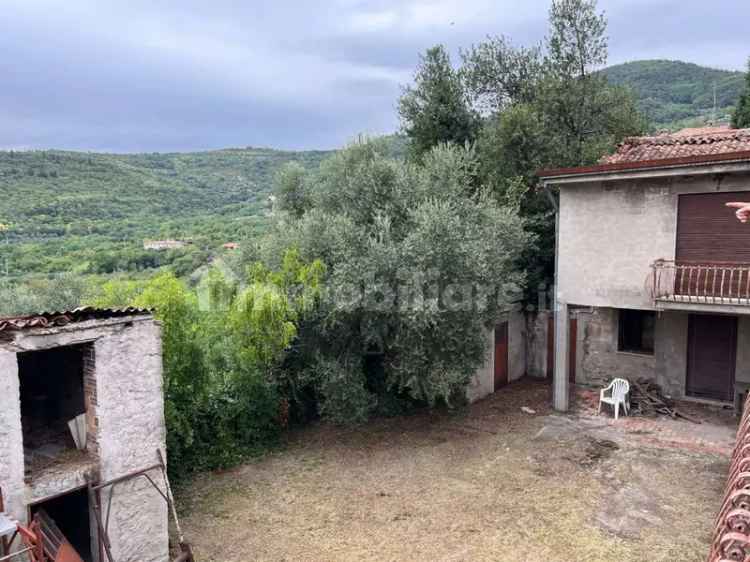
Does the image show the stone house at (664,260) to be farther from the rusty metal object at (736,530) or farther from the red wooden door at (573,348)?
the rusty metal object at (736,530)

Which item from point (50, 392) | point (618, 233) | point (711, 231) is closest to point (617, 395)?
point (618, 233)

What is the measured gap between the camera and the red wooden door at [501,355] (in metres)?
16.3

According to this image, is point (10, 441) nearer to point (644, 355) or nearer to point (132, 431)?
point (132, 431)

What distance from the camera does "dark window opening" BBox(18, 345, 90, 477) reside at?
9.31 metres

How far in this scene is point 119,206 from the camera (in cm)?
3206

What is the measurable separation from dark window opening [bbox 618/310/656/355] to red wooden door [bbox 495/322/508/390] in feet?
10.4

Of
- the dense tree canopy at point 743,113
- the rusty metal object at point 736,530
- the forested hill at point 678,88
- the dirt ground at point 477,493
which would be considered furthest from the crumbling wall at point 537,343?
the forested hill at point 678,88

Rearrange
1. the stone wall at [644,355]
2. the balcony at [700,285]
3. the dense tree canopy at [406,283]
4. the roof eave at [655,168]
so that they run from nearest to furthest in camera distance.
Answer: the roof eave at [655,168] → the balcony at [700,285] → the dense tree canopy at [406,283] → the stone wall at [644,355]

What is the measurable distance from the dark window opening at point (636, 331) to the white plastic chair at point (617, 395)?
145cm

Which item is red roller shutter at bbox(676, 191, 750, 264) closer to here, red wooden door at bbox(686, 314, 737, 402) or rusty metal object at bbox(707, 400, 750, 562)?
red wooden door at bbox(686, 314, 737, 402)

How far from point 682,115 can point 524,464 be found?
119 feet

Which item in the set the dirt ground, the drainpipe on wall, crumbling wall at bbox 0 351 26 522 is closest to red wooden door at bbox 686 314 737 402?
the dirt ground

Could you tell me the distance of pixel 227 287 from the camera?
478 inches

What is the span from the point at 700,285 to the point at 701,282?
68 mm
